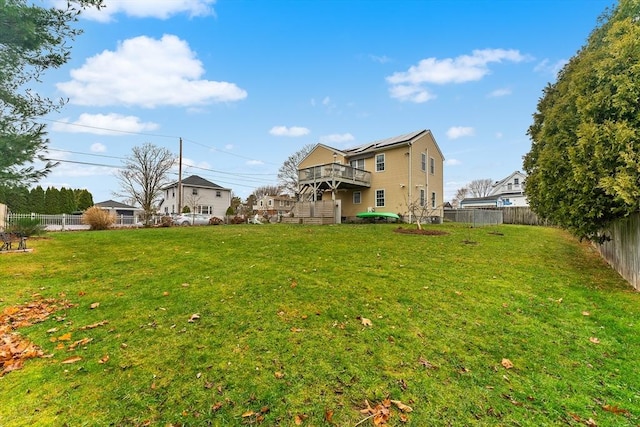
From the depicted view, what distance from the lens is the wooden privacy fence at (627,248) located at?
5805 mm

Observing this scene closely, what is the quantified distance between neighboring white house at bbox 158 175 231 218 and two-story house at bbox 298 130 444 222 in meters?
19.2

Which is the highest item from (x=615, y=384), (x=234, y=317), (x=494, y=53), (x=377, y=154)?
(x=494, y=53)

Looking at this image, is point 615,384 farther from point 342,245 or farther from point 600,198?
point 342,245

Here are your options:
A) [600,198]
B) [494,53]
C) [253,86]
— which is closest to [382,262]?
[600,198]

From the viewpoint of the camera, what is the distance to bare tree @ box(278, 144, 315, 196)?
41375mm

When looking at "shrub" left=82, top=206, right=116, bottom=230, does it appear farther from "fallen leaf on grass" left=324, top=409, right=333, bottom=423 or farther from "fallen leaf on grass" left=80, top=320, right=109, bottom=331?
"fallen leaf on grass" left=324, top=409, right=333, bottom=423

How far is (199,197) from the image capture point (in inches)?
1478

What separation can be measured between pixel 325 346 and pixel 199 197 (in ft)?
125

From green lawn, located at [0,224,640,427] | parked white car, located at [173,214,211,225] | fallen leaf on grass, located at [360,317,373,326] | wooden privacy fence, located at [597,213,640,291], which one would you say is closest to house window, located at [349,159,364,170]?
parked white car, located at [173,214,211,225]

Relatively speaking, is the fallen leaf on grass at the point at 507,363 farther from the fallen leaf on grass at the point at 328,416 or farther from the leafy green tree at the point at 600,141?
the leafy green tree at the point at 600,141

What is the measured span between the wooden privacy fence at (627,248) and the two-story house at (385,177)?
1213 centimetres

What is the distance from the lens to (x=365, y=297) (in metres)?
4.79

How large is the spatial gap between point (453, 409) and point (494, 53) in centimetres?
1574

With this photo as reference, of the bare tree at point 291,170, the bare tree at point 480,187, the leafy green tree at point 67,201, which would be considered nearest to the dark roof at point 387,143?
the bare tree at point 291,170
